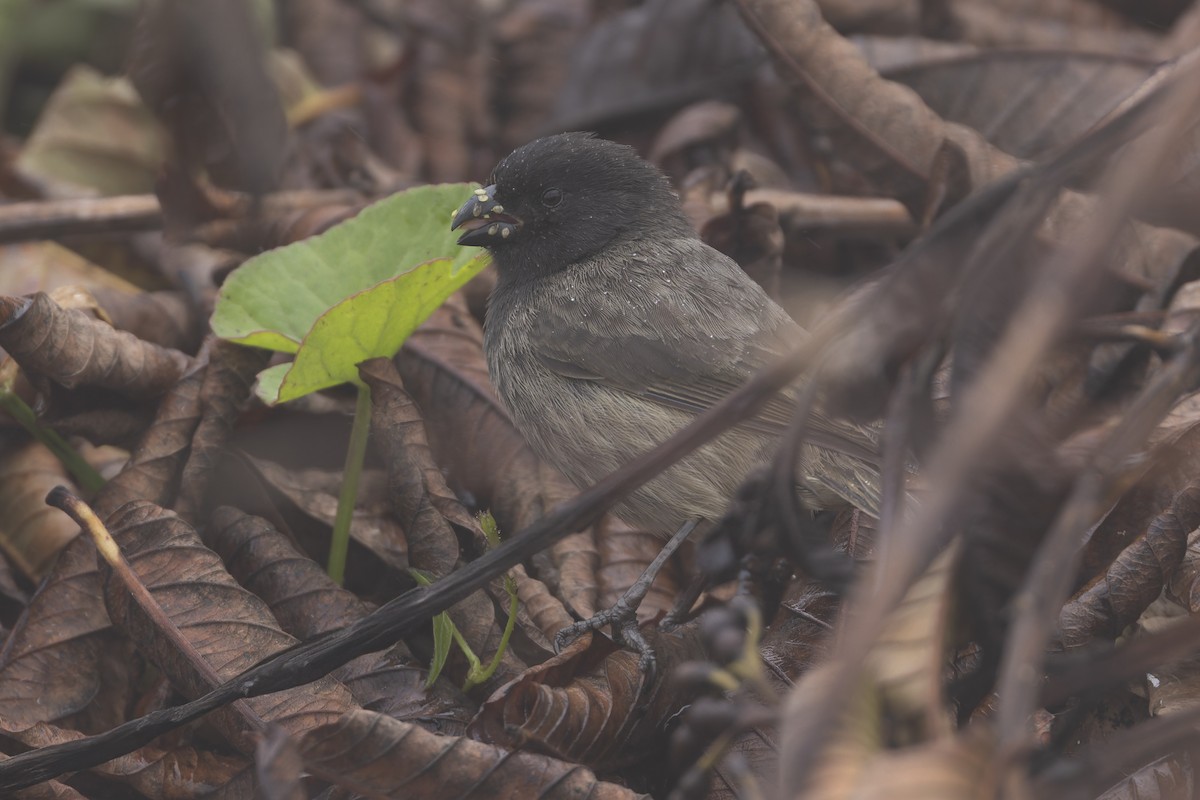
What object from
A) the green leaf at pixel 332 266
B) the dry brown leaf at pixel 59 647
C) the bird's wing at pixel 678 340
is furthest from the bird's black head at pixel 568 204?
the dry brown leaf at pixel 59 647

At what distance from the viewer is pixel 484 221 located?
375 centimetres

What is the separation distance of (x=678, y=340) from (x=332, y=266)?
0.94 metres

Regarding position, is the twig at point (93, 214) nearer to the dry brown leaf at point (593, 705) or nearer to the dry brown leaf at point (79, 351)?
the dry brown leaf at point (79, 351)

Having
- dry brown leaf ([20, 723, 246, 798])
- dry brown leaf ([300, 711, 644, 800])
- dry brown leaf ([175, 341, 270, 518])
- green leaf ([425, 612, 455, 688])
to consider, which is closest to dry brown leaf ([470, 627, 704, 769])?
dry brown leaf ([300, 711, 644, 800])

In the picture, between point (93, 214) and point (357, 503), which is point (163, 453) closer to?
point (357, 503)

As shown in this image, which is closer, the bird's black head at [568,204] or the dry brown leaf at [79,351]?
the dry brown leaf at [79,351]

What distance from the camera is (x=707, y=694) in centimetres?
223

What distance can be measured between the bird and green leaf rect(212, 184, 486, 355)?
0.66ft

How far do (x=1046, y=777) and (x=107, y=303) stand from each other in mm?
3056

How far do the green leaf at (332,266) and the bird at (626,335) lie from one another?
20 cm

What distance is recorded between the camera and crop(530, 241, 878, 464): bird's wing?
11.3ft

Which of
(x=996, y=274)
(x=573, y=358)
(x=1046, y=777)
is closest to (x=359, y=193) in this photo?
(x=573, y=358)

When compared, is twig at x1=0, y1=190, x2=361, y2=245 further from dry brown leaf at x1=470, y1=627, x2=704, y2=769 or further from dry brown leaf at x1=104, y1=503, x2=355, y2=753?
dry brown leaf at x1=470, y1=627, x2=704, y2=769

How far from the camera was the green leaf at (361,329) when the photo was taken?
9.26ft
